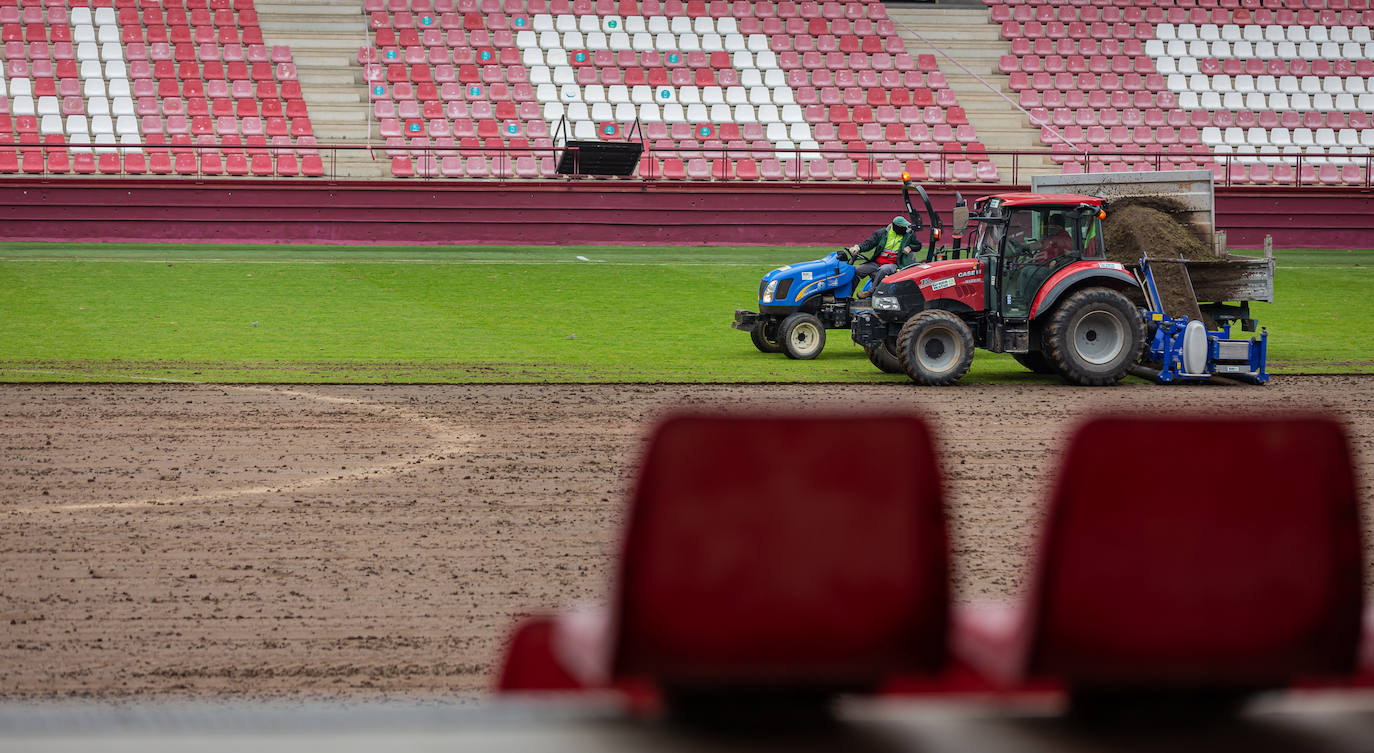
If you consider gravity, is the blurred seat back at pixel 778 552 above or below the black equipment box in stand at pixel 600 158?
below

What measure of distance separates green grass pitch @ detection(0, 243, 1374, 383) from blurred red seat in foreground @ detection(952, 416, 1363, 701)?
12373 millimetres

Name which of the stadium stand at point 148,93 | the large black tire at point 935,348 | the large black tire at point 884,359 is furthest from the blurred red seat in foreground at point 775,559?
the stadium stand at point 148,93

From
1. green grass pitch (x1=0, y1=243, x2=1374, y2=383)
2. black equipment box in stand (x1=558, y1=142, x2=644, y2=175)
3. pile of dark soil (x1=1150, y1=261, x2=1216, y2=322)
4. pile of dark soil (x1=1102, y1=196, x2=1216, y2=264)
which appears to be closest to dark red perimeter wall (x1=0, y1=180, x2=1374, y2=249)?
black equipment box in stand (x1=558, y1=142, x2=644, y2=175)

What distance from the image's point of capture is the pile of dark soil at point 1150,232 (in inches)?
635

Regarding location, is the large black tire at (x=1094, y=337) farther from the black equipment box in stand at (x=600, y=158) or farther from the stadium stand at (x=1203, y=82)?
the stadium stand at (x=1203, y=82)

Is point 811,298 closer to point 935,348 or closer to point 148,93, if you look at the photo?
point 935,348

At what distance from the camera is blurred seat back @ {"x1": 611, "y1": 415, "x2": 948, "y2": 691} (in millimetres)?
2434

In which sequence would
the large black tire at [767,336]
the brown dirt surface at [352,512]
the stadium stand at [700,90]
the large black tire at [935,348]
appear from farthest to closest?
the stadium stand at [700,90], the large black tire at [767,336], the large black tire at [935,348], the brown dirt surface at [352,512]

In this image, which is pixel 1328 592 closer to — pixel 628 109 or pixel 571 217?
pixel 571 217

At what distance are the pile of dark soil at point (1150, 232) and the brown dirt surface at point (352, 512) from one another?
206 centimetres

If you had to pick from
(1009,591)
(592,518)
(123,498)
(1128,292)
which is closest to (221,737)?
(1009,591)

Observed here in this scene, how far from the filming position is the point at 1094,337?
1477 cm

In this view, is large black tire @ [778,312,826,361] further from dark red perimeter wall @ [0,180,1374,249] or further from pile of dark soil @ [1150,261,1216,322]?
dark red perimeter wall @ [0,180,1374,249]

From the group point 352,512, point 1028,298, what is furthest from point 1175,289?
point 352,512
